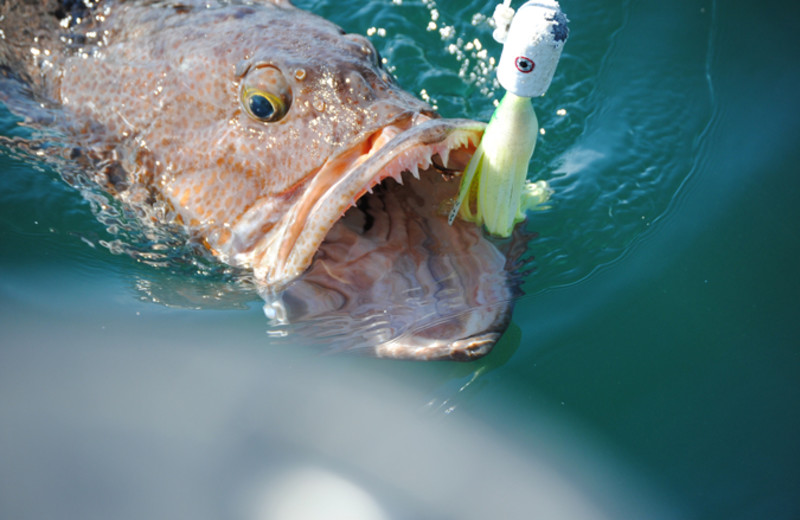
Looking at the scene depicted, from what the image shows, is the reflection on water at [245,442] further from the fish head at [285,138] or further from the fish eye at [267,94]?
the fish eye at [267,94]

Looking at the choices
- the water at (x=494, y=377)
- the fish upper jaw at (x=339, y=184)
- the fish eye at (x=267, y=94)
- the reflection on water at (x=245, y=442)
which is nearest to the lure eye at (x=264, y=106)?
the fish eye at (x=267, y=94)

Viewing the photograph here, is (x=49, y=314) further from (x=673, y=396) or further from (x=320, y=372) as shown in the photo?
(x=673, y=396)

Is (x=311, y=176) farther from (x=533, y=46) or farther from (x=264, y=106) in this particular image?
Result: (x=533, y=46)

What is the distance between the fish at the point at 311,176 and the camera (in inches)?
89.7

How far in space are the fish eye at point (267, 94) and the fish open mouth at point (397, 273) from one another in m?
0.30

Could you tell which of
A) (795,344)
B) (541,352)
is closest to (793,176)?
(795,344)

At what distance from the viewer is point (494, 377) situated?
2539 mm

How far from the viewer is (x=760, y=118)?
3723 millimetres

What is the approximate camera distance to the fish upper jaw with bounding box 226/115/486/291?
2.06 m

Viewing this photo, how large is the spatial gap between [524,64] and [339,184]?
642 mm

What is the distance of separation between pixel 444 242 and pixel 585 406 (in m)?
0.79

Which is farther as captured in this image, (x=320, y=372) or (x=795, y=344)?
(x=795, y=344)

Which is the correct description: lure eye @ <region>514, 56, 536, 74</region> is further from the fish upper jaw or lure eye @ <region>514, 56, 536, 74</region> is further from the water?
the water

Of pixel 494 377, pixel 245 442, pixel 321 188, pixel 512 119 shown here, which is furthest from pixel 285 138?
pixel 494 377
